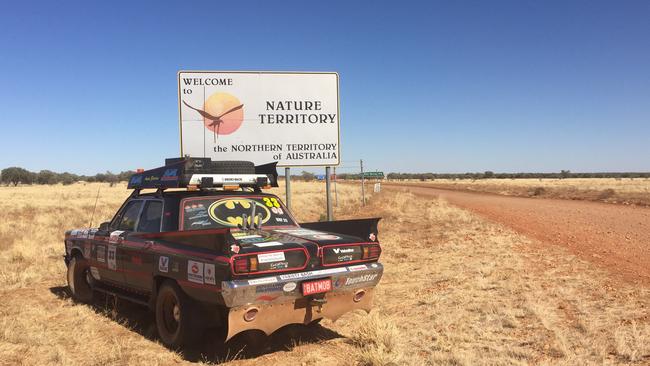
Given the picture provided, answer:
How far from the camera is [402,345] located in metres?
5.48

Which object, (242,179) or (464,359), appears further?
(242,179)

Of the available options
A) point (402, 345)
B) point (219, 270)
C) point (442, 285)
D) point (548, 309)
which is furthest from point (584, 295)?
point (219, 270)

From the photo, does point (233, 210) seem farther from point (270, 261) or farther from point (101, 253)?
point (101, 253)

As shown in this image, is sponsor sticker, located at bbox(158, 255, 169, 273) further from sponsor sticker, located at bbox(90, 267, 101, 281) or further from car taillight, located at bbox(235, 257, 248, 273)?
sponsor sticker, located at bbox(90, 267, 101, 281)

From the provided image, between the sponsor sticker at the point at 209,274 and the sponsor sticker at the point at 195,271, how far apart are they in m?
0.07

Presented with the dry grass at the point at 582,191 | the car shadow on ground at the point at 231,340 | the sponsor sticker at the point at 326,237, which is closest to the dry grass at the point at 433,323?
the car shadow on ground at the point at 231,340

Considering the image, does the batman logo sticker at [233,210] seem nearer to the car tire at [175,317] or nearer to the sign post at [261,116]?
the car tire at [175,317]

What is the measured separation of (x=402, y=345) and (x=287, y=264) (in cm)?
158

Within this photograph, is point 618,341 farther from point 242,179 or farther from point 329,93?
point 329,93

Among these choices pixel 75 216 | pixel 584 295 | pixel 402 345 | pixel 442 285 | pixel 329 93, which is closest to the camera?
pixel 402 345

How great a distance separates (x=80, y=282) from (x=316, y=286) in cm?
457

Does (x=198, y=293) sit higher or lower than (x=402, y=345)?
higher

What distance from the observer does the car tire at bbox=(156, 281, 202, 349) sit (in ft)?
16.8

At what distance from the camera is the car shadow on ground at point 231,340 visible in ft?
17.8
